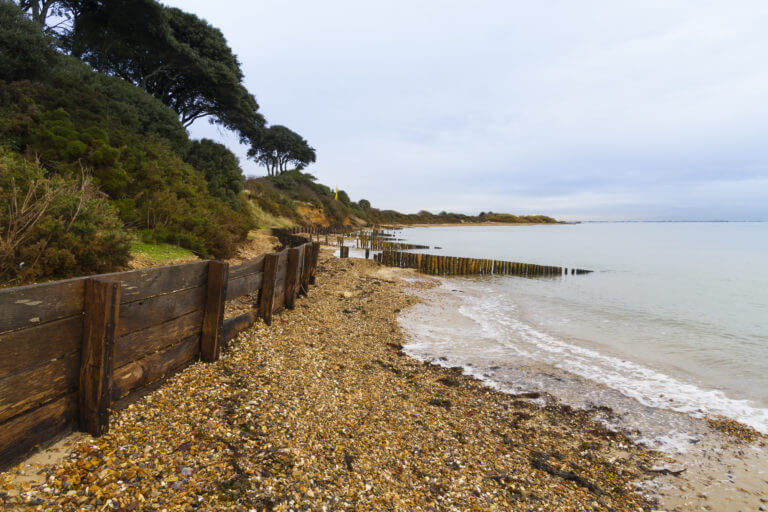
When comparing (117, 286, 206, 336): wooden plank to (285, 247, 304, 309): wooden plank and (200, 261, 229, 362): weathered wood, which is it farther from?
(285, 247, 304, 309): wooden plank

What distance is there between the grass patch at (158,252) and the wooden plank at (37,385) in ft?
18.9

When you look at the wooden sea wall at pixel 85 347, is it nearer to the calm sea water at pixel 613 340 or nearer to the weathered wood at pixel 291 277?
the weathered wood at pixel 291 277

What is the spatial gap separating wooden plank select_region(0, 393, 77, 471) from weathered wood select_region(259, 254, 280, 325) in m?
3.52

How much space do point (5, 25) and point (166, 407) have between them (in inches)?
633

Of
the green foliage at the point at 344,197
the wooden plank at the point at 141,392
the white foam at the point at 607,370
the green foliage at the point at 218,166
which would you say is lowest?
the white foam at the point at 607,370

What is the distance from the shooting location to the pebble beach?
8.59 ft

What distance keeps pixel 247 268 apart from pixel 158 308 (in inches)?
83.2

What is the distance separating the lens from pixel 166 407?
3.46 m

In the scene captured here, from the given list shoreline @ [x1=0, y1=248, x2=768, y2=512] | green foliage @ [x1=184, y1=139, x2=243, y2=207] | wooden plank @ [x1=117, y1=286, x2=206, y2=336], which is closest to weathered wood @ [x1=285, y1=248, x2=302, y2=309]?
shoreline @ [x1=0, y1=248, x2=768, y2=512]

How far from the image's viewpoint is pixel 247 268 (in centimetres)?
575

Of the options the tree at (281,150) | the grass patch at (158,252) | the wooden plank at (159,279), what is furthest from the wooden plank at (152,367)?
the tree at (281,150)

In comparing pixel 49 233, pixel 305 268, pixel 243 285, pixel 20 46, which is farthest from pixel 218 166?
pixel 243 285

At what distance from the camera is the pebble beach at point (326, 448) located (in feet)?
8.59

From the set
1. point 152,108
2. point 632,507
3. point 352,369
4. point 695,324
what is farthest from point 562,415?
point 152,108
